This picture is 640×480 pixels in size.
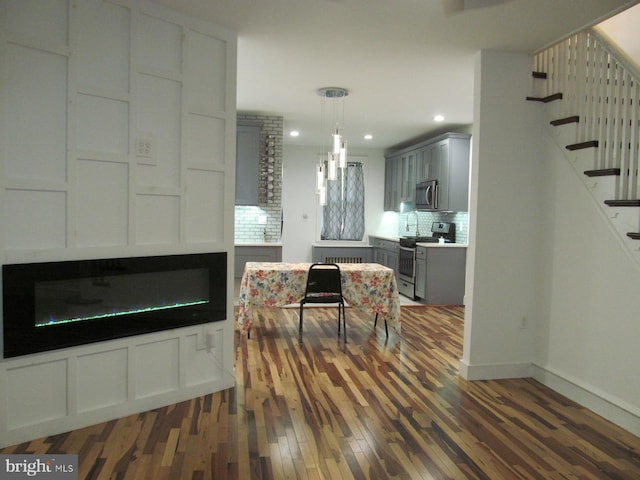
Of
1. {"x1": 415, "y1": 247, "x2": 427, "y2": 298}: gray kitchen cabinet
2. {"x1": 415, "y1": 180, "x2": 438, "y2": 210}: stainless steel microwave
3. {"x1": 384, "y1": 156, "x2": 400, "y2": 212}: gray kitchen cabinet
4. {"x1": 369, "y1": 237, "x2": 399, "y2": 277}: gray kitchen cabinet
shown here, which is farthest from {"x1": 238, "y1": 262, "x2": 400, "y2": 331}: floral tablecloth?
{"x1": 384, "y1": 156, "x2": 400, "y2": 212}: gray kitchen cabinet

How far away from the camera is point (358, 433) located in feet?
9.59

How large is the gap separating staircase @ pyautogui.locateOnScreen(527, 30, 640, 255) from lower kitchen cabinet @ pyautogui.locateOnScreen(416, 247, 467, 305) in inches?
129

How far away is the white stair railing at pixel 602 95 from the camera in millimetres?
3221

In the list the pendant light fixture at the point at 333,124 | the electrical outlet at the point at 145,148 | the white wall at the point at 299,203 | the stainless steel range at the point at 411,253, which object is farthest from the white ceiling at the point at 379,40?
the white wall at the point at 299,203

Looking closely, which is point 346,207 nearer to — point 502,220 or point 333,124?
point 333,124

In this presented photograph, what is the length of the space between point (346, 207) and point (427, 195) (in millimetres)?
2451

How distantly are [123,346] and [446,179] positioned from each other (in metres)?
5.54

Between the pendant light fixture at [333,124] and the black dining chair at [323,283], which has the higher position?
the pendant light fixture at [333,124]

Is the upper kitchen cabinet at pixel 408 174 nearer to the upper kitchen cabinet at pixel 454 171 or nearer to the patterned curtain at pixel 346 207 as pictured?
the upper kitchen cabinet at pixel 454 171

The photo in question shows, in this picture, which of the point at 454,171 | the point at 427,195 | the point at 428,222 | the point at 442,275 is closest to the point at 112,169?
the point at 442,275

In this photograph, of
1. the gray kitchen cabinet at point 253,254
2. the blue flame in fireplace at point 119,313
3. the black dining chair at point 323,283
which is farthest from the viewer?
the gray kitchen cabinet at point 253,254

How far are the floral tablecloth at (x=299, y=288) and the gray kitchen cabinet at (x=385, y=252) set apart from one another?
3.04 meters

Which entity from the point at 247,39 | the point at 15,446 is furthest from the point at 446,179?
the point at 15,446

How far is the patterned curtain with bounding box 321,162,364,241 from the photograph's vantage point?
9.70m
